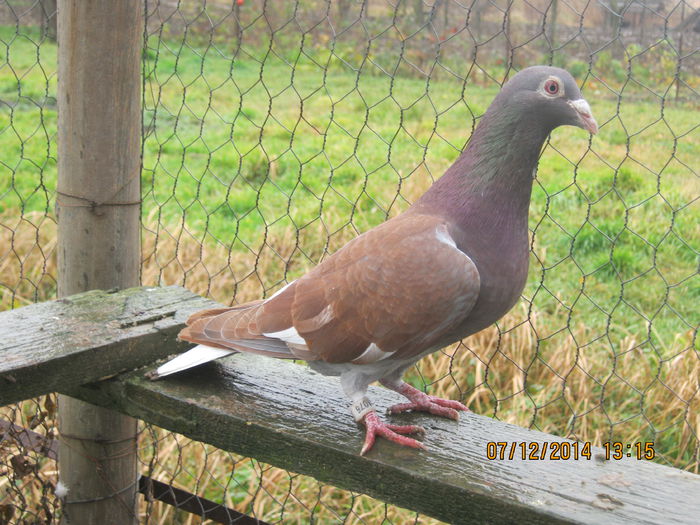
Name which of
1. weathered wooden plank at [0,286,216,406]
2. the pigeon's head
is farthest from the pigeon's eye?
weathered wooden plank at [0,286,216,406]

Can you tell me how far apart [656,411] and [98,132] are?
2.56m

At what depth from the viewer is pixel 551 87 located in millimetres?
1707

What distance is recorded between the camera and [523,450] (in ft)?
5.78

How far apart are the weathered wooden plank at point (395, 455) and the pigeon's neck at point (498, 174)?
536mm

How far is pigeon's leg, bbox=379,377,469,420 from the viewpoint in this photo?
1.97 m

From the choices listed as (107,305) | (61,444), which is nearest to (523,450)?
(107,305)

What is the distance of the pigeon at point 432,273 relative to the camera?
5.50ft

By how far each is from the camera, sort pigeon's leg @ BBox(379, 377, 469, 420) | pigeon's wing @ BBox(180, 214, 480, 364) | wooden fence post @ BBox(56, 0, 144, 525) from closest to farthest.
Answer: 1. pigeon's wing @ BBox(180, 214, 480, 364)
2. pigeon's leg @ BBox(379, 377, 469, 420)
3. wooden fence post @ BBox(56, 0, 144, 525)

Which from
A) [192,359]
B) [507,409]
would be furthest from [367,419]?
[507,409]

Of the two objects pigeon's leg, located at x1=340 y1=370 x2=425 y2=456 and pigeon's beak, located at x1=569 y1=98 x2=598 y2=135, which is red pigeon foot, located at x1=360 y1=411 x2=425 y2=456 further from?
pigeon's beak, located at x1=569 y1=98 x2=598 y2=135

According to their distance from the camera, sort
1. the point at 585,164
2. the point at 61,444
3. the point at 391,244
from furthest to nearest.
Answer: the point at 585,164 < the point at 61,444 < the point at 391,244

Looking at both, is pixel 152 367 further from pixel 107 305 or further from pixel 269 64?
pixel 269 64

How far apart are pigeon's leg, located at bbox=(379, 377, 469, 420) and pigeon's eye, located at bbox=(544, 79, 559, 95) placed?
813 millimetres

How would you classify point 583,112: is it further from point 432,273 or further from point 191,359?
point 191,359
